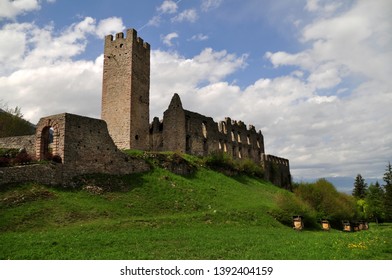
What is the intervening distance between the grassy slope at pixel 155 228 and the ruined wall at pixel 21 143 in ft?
17.9

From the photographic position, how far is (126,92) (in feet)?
130

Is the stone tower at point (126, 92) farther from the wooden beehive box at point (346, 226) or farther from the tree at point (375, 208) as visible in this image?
the tree at point (375, 208)

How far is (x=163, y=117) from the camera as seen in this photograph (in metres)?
44.5

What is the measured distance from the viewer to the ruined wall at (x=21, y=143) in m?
26.8

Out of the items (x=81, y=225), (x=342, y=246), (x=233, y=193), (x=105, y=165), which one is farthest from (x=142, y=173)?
(x=342, y=246)

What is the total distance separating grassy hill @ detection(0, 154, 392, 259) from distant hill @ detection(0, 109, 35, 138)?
60.6 ft

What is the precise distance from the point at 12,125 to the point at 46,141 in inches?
607

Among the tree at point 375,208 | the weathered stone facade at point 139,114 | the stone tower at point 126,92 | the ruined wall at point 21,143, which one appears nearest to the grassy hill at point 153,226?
the ruined wall at point 21,143

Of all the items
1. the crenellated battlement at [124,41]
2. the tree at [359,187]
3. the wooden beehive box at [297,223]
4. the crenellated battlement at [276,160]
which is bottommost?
the wooden beehive box at [297,223]

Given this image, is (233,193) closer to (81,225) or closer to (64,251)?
(81,225)

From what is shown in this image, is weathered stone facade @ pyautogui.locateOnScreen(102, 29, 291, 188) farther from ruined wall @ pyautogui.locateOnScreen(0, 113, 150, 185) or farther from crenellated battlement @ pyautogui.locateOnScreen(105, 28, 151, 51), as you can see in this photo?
ruined wall @ pyautogui.locateOnScreen(0, 113, 150, 185)

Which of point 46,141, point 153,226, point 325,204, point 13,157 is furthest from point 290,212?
point 13,157

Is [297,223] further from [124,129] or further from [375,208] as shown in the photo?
[375,208]
